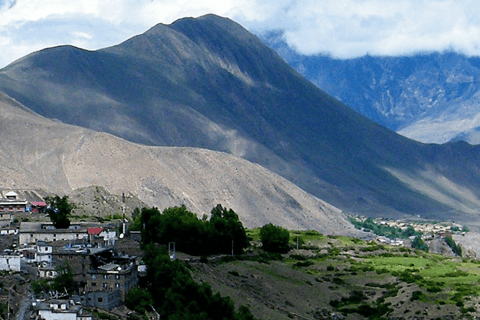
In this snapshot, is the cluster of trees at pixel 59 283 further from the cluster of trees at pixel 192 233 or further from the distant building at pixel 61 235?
the cluster of trees at pixel 192 233

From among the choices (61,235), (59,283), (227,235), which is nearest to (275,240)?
(227,235)

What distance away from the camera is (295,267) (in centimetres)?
11425

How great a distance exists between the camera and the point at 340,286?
108750mm

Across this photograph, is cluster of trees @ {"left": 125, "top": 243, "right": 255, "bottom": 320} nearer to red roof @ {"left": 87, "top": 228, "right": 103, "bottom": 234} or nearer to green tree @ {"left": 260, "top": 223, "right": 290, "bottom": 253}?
red roof @ {"left": 87, "top": 228, "right": 103, "bottom": 234}

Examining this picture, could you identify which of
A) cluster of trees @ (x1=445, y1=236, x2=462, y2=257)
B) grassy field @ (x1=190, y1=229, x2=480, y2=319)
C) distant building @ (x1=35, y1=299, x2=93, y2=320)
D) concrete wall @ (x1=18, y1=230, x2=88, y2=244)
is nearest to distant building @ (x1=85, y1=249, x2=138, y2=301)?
distant building @ (x1=35, y1=299, x2=93, y2=320)

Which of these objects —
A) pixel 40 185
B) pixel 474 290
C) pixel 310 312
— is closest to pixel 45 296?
pixel 310 312

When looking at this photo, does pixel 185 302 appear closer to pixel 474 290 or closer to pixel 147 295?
pixel 147 295

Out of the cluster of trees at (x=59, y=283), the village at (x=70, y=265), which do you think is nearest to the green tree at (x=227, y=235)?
the village at (x=70, y=265)

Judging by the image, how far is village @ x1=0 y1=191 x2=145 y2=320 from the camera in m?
65.6

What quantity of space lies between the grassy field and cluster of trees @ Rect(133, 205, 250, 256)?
2.52m

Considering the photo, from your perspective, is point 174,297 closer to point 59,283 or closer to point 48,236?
point 59,283

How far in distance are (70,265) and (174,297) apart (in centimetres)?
779

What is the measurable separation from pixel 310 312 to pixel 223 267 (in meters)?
10.6

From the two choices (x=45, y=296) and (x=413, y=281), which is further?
(x=413, y=281)
